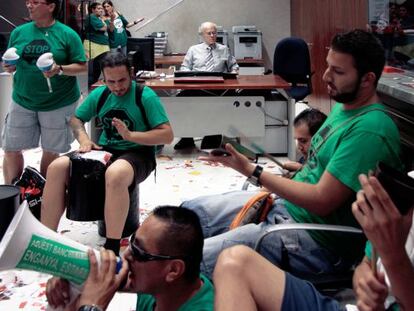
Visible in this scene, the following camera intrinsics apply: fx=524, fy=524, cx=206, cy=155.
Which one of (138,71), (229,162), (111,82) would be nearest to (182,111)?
(138,71)

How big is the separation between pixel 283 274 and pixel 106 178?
1545 millimetres

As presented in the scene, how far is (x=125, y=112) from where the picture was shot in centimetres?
308

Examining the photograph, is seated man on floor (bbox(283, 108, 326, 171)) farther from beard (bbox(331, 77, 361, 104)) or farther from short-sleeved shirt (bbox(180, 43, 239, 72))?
short-sleeved shirt (bbox(180, 43, 239, 72))

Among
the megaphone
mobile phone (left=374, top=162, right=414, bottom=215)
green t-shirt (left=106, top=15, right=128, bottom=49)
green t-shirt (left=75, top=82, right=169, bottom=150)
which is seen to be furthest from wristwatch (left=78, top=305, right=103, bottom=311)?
green t-shirt (left=106, top=15, right=128, bottom=49)

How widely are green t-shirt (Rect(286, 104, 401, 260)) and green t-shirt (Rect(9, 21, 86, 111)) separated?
2230 mm

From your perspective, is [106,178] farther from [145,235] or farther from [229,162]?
[145,235]

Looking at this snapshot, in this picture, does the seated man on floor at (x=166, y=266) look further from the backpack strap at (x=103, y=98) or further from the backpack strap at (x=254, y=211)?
the backpack strap at (x=103, y=98)

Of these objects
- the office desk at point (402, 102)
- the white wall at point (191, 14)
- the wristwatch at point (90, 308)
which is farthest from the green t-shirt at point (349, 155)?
the white wall at point (191, 14)

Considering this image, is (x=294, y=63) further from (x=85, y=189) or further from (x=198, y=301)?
(x=198, y=301)

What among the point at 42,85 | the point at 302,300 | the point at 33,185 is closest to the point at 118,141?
the point at 33,185

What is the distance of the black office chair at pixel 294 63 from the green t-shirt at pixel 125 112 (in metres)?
3.25

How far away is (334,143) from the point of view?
1923 mm

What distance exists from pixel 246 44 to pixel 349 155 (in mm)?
7966

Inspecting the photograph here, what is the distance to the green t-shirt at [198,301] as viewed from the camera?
1463mm
